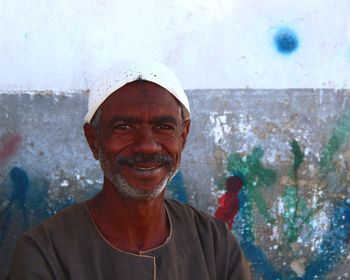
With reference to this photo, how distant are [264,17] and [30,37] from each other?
3.71 ft

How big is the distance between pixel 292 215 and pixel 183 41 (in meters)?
1.04

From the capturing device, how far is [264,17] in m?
3.41

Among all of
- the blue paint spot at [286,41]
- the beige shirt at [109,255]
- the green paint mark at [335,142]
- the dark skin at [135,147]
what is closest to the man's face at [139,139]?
the dark skin at [135,147]

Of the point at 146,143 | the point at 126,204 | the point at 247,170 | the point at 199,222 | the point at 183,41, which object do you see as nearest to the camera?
the point at 146,143

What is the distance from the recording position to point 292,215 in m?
3.53

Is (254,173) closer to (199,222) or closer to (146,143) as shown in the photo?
(199,222)

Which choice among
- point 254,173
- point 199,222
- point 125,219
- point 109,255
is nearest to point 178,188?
point 254,173

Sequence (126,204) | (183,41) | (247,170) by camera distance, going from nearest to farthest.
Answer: (126,204) < (183,41) < (247,170)

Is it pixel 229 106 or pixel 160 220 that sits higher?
pixel 229 106

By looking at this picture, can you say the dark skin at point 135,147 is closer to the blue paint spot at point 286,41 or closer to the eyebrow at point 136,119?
the eyebrow at point 136,119

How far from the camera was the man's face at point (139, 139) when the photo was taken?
8.21 ft

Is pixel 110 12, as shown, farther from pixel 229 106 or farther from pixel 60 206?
pixel 60 206

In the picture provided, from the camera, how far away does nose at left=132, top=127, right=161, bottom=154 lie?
97.6 inches

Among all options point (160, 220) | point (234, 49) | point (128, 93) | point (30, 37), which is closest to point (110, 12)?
point (30, 37)
